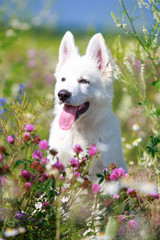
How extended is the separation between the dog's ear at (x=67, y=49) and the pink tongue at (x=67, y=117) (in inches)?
26.3

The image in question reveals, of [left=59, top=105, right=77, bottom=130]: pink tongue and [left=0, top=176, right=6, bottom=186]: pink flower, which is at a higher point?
[left=59, top=105, right=77, bottom=130]: pink tongue

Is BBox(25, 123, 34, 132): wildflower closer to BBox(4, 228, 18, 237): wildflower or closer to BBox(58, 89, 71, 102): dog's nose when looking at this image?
BBox(4, 228, 18, 237): wildflower

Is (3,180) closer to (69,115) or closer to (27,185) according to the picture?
(27,185)

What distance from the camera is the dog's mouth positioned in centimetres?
293

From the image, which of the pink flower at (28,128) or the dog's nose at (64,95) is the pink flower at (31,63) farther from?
the pink flower at (28,128)

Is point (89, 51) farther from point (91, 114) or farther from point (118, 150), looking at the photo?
point (118, 150)

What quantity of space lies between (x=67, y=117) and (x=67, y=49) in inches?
33.9

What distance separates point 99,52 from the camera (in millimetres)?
3248

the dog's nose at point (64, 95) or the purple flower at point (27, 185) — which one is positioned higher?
the dog's nose at point (64, 95)

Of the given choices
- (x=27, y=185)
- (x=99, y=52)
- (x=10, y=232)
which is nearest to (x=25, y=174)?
(x=27, y=185)

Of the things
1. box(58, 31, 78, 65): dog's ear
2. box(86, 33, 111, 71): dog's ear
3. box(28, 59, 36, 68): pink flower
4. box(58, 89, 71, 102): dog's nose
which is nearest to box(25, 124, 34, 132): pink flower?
box(58, 89, 71, 102): dog's nose

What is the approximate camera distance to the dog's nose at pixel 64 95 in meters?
2.78

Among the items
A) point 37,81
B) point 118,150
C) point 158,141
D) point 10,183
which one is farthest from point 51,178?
point 37,81

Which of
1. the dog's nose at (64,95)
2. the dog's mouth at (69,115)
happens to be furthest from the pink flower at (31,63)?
the dog's nose at (64,95)
